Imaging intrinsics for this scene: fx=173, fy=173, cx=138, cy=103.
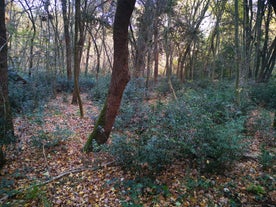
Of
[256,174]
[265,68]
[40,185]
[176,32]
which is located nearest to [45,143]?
[40,185]

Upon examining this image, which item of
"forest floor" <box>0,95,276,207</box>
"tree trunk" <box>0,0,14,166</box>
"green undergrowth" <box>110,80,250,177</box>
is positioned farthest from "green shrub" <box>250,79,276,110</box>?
"tree trunk" <box>0,0,14,166</box>

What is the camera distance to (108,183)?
10.7 feet

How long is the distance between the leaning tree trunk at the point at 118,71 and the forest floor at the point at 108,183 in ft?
1.99

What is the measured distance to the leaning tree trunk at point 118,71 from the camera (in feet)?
11.4

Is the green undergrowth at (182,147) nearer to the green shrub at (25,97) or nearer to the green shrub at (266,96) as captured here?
the green shrub at (25,97)

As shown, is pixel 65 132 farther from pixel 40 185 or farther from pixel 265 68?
pixel 265 68

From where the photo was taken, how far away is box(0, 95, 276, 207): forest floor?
2.90 metres

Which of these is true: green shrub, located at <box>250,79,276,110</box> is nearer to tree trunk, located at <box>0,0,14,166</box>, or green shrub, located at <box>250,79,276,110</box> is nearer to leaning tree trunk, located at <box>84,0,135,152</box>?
leaning tree trunk, located at <box>84,0,135,152</box>

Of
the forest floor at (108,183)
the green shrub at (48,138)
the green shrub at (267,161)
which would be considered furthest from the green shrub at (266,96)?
the green shrub at (48,138)

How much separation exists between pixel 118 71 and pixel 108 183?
7.63 feet

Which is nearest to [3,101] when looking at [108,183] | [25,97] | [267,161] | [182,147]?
[108,183]

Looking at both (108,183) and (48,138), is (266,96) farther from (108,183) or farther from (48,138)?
(48,138)

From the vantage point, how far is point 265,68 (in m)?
11.5

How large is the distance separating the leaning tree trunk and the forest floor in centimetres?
61
